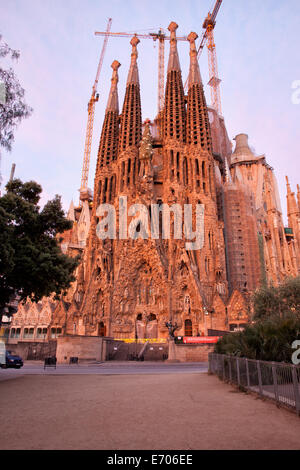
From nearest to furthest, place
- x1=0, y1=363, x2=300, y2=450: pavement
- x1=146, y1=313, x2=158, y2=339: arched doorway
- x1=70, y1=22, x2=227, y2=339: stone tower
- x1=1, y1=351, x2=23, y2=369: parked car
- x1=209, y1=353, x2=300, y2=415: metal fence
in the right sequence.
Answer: x1=0, y1=363, x2=300, y2=450: pavement → x1=209, y1=353, x2=300, y2=415: metal fence → x1=1, y1=351, x2=23, y2=369: parked car → x1=70, y1=22, x2=227, y2=339: stone tower → x1=146, y1=313, x2=158, y2=339: arched doorway

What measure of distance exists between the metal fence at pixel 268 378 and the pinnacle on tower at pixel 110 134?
4948 cm

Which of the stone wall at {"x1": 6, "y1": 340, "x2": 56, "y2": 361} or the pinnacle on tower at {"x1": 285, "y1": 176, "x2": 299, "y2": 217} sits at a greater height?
the pinnacle on tower at {"x1": 285, "y1": 176, "x2": 299, "y2": 217}

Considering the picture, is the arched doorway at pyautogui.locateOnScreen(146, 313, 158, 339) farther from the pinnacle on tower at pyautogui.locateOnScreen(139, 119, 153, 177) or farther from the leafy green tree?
the leafy green tree

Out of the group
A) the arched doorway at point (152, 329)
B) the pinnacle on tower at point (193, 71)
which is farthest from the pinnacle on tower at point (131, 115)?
the arched doorway at point (152, 329)

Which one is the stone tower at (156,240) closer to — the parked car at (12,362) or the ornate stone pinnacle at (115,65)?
the ornate stone pinnacle at (115,65)

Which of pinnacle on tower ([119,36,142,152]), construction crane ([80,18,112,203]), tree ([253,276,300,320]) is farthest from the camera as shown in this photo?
construction crane ([80,18,112,203])

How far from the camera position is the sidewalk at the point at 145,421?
15.0ft

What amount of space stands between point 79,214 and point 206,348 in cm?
5704

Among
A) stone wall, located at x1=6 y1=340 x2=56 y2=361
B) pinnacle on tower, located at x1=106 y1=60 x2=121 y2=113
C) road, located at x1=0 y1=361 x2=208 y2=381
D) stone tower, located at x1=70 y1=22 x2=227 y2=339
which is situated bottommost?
road, located at x1=0 y1=361 x2=208 y2=381

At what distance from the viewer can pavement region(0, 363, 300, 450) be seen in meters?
4.56

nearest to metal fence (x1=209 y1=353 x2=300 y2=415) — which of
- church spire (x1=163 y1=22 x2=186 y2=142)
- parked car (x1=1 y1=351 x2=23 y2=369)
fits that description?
parked car (x1=1 y1=351 x2=23 y2=369)

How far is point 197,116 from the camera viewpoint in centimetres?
5291

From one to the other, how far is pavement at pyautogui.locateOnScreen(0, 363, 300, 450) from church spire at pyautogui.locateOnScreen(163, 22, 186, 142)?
47.2m
